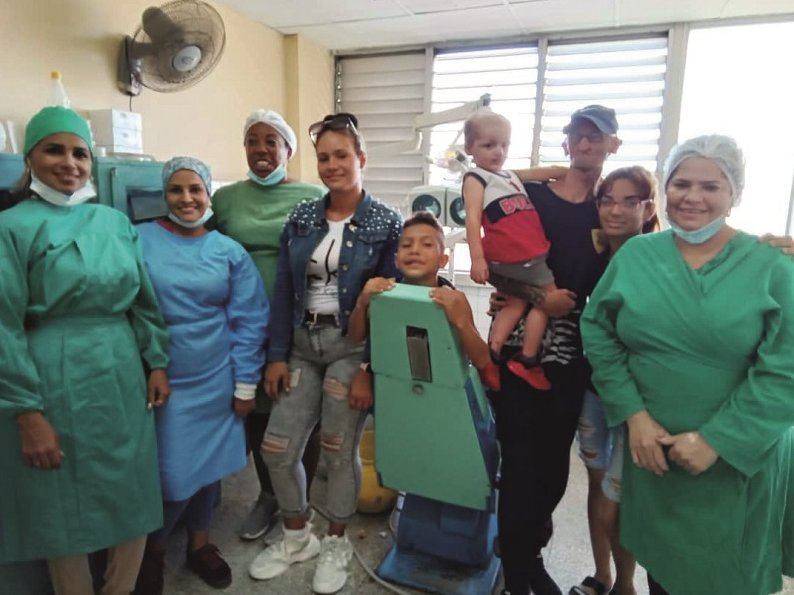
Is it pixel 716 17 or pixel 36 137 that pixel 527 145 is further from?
pixel 36 137

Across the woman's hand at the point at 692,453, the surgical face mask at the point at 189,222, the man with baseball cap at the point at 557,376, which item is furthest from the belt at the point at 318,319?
the woman's hand at the point at 692,453

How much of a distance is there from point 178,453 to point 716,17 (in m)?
3.77

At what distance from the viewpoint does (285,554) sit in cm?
190

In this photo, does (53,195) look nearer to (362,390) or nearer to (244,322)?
(244,322)

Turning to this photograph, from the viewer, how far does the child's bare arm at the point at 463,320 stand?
137 cm

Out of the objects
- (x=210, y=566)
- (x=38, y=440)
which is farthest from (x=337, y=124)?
(x=210, y=566)

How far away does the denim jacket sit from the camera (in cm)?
163

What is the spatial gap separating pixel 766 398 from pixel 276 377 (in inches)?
51.3

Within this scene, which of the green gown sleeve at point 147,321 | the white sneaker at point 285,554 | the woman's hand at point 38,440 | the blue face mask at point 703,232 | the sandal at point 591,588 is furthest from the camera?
the white sneaker at point 285,554

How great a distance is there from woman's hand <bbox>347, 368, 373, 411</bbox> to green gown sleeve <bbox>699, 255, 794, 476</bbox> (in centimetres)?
89

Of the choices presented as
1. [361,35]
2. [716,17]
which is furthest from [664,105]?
[361,35]

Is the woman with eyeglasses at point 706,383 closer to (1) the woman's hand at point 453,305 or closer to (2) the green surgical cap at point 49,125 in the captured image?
(1) the woman's hand at point 453,305

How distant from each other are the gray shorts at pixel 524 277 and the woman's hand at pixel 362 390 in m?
0.48

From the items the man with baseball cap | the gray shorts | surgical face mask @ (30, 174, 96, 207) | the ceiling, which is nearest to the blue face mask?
the man with baseball cap
